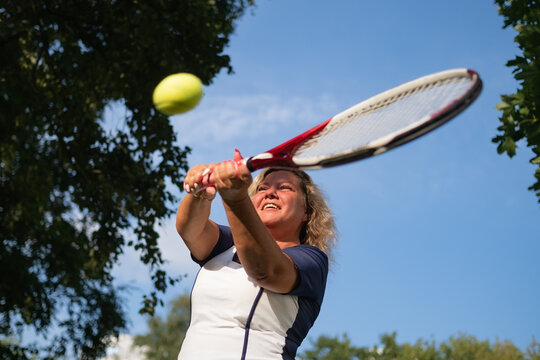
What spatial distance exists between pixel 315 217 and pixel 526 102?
4110mm

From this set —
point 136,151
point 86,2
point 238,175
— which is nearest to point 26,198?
point 136,151

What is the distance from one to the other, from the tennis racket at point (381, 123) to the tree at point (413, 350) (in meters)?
41.7

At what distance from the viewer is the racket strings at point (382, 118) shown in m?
3.00

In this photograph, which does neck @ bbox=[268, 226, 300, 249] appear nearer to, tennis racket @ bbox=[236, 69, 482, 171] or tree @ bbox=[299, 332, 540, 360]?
tennis racket @ bbox=[236, 69, 482, 171]

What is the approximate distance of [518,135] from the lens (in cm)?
695

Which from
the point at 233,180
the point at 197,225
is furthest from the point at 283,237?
the point at 233,180

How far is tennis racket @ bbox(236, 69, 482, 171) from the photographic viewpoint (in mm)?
2932

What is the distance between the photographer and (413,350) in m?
42.0

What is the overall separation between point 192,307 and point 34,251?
34.1 feet

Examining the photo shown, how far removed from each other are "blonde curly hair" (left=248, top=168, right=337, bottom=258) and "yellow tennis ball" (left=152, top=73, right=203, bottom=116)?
0.73m

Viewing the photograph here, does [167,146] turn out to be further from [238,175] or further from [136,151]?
[238,175]

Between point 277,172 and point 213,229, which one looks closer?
point 213,229

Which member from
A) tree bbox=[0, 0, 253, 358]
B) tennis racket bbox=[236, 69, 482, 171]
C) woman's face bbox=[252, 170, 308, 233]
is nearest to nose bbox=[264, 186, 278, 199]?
woman's face bbox=[252, 170, 308, 233]

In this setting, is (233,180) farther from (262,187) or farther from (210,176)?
(262,187)
